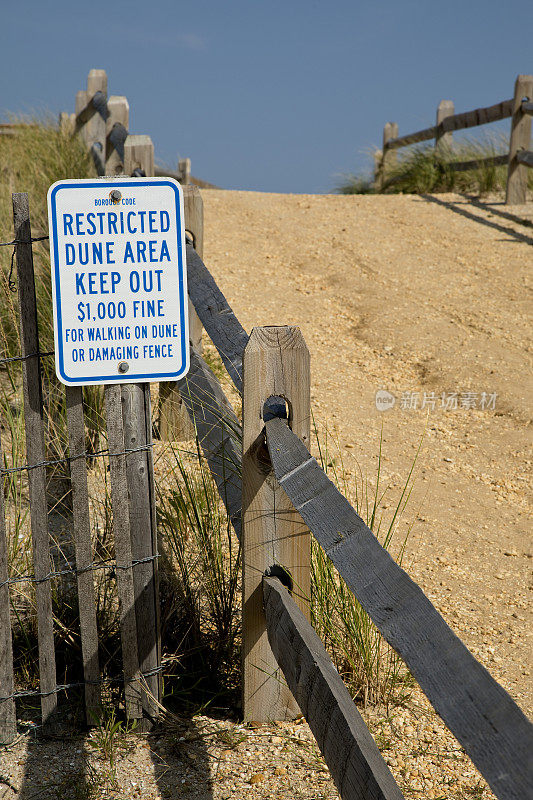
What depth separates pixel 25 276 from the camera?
2260 mm

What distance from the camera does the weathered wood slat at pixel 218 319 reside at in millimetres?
2508

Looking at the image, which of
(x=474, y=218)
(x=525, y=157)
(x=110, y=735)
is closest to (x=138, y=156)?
(x=110, y=735)

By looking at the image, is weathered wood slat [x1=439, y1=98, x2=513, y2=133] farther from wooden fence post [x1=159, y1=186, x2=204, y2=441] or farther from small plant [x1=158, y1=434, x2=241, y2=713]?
small plant [x1=158, y1=434, x2=241, y2=713]

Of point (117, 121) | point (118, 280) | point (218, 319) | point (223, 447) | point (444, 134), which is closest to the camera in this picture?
point (118, 280)

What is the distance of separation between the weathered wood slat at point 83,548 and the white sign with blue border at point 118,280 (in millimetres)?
120

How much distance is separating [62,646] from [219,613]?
0.65 m

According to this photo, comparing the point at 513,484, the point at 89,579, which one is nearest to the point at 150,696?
the point at 89,579

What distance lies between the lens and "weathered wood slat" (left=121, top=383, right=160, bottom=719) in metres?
2.32

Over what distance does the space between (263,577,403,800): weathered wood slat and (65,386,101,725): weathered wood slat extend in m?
0.59

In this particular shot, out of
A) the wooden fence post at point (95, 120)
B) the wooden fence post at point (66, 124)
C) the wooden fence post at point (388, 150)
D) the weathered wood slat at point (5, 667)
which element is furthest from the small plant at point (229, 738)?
the wooden fence post at point (388, 150)

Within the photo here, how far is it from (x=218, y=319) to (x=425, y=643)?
1.79 metres

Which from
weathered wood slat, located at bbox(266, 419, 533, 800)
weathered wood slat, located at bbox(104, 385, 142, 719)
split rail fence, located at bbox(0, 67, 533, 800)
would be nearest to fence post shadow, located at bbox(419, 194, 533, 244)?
split rail fence, located at bbox(0, 67, 533, 800)

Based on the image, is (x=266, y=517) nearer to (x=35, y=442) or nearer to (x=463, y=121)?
(x=35, y=442)

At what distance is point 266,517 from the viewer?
2.20m
